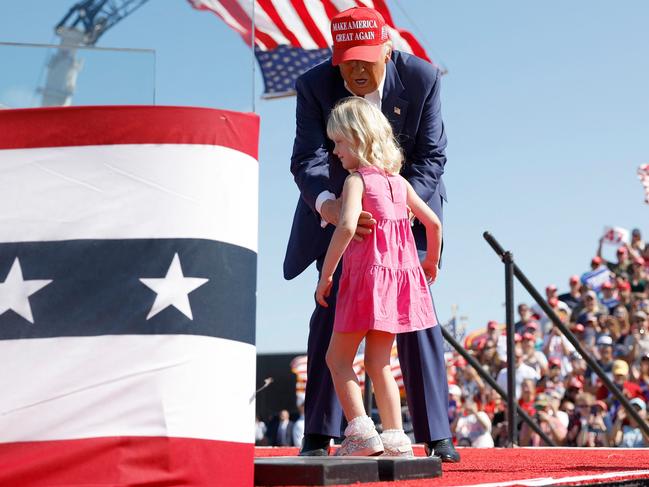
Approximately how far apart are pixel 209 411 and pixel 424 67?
2234 millimetres

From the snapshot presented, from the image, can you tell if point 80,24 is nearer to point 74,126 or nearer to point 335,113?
point 74,126

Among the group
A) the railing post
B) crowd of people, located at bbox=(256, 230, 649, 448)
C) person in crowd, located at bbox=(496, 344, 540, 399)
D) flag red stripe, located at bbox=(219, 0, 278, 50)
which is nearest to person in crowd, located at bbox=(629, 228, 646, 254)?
crowd of people, located at bbox=(256, 230, 649, 448)

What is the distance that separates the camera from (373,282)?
3.51 metres

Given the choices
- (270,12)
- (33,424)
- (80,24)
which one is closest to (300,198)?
(80,24)

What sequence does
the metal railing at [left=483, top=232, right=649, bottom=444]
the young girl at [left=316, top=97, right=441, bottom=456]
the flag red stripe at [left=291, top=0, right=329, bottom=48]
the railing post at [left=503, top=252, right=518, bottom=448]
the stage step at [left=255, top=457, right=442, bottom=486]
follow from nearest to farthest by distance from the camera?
the stage step at [left=255, top=457, right=442, bottom=486], the young girl at [left=316, top=97, right=441, bottom=456], the metal railing at [left=483, top=232, right=649, bottom=444], the railing post at [left=503, top=252, right=518, bottom=448], the flag red stripe at [left=291, top=0, right=329, bottom=48]

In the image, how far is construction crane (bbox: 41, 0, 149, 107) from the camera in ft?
8.41

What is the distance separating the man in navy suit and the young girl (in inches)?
19.5

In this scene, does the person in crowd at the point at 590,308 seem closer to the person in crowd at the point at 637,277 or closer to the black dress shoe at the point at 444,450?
the person in crowd at the point at 637,277

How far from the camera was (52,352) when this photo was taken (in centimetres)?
240

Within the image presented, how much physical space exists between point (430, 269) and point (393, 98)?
683 mm

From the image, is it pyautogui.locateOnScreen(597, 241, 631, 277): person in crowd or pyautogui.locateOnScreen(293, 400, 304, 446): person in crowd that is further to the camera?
pyautogui.locateOnScreen(293, 400, 304, 446): person in crowd

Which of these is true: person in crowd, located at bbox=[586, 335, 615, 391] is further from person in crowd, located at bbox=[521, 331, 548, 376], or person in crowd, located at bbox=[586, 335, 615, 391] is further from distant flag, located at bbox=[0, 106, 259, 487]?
distant flag, located at bbox=[0, 106, 259, 487]

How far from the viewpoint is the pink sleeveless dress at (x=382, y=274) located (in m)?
3.52

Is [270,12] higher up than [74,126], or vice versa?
[270,12]
